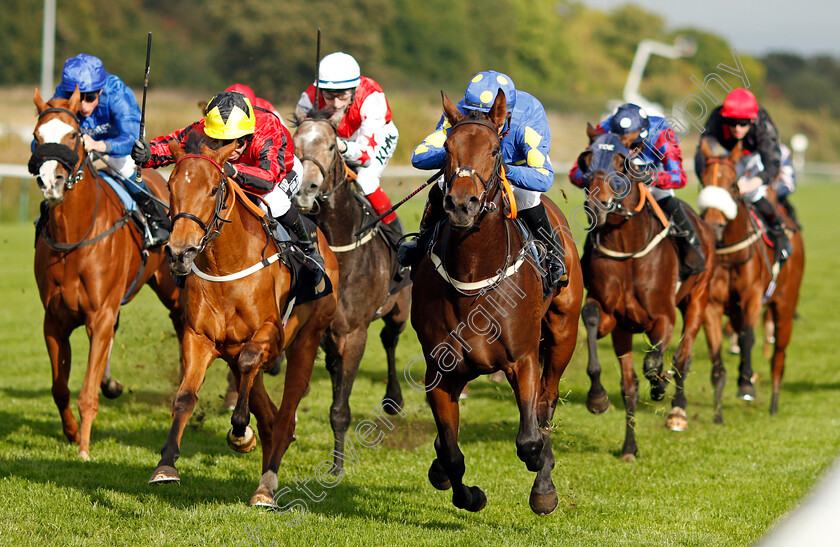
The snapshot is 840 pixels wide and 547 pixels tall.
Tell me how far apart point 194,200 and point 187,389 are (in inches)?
34.7

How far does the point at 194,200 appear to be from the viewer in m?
4.06

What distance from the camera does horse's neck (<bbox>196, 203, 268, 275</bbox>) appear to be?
14.5 ft

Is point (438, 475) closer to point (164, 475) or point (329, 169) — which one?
point (164, 475)

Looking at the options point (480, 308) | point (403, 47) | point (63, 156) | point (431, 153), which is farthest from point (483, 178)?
point (403, 47)

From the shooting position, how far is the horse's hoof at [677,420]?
742 centimetres

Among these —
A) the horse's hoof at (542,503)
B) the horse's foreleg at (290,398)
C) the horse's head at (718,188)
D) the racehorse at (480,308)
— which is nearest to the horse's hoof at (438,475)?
the racehorse at (480,308)

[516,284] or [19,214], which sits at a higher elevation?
[516,284]

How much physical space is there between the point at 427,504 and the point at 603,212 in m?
2.36

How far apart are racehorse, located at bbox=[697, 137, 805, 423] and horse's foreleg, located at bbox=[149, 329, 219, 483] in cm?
495

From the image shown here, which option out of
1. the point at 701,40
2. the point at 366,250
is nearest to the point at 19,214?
the point at 366,250

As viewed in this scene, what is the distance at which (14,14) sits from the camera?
34.4 m

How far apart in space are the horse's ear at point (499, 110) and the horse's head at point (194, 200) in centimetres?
126

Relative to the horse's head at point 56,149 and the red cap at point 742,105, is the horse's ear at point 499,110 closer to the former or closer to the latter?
the horse's head at point 56,149

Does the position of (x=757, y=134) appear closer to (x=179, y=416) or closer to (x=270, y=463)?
(x=270, y=463)
